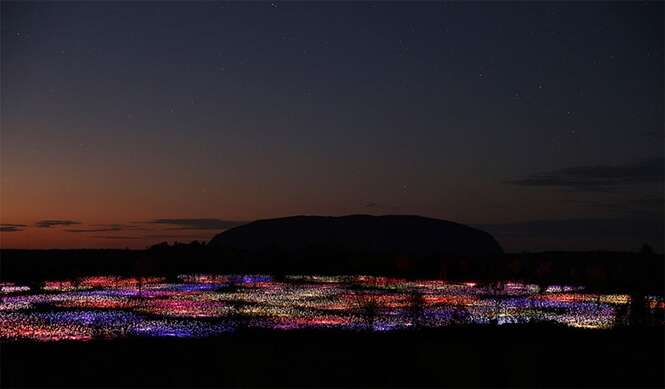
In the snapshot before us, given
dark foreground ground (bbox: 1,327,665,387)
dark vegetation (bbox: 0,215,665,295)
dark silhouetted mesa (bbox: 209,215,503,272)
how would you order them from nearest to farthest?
dark foreground ground (bbox: 1,327,665,387)
dark vegetation (bbox: 0,215,665,295)
dark silhouetted mesa (bbox: 209,215,503,272)

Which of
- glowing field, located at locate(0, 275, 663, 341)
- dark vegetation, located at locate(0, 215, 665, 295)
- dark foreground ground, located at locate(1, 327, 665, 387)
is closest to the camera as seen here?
dark foreground ground, located at locate(1, 327, 665, 387)

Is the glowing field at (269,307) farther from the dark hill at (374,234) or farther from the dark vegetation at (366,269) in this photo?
the dark hill at (374,234)

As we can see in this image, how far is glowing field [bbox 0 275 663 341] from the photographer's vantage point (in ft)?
73.9

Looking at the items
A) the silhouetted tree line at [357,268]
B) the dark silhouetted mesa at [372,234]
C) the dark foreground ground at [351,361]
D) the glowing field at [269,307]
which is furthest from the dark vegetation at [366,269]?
the dark silhouetted mesa at [372,234]

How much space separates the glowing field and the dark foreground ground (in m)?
3.13

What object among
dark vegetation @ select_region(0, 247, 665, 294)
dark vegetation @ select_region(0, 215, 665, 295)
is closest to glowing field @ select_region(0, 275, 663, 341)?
dark vegetation @ select_region(0, 215, 665, 295)

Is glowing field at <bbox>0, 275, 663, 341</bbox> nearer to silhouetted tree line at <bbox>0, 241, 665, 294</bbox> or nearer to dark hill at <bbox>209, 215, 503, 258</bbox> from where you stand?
silhouetted tree line at <bbox>0, 241, 665, 294</bbox>

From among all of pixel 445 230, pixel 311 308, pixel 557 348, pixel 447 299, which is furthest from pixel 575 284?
pixel 445 230

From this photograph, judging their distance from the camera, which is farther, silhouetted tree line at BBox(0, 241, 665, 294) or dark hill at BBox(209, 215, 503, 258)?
dark hill at BBox(209, 215, 503, 258)

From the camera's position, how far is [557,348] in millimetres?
16828

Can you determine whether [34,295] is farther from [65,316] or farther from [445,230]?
[445,230]

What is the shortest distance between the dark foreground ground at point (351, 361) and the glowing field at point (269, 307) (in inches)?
123

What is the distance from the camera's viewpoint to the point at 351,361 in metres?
15.2

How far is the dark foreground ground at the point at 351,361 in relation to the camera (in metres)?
13.7
